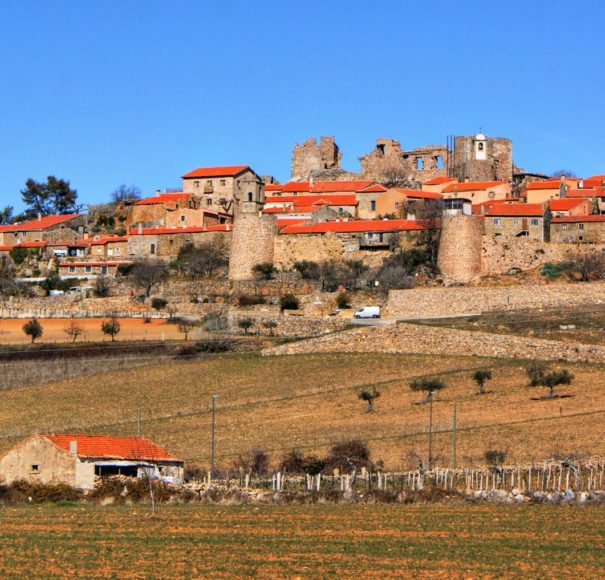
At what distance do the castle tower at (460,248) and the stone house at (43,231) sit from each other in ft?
80.6

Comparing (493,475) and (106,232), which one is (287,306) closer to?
(106,232)

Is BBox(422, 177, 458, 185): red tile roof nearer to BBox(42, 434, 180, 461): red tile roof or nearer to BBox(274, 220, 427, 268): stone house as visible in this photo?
BBox(274, 220, 427, 268): stone house

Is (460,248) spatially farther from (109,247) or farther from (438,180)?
(109,247)

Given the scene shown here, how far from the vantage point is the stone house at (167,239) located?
76.1 m

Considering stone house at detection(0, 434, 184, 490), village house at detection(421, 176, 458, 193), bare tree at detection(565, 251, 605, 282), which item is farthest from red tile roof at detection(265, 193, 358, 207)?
stone house at detection(0, 434, 184, 490)

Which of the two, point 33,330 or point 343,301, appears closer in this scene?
point 33,330

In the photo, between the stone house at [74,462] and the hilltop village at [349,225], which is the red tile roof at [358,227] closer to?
the hilltop village at [349,225]

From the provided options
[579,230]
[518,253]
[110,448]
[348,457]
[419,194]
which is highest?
[419,194]

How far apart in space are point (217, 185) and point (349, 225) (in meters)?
14.2

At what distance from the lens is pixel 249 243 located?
2827 inches

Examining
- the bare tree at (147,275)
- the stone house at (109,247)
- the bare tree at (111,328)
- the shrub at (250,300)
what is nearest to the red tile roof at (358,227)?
the shrub at (250,300)

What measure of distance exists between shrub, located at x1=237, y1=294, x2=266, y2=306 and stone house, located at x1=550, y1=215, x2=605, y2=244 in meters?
A: 13.2

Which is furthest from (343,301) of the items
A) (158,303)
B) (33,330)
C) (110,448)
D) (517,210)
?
(110,448)

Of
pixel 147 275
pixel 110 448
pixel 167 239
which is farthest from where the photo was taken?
pixel 167 239
